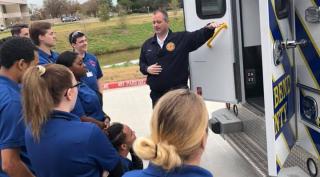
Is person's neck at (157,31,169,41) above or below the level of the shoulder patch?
above

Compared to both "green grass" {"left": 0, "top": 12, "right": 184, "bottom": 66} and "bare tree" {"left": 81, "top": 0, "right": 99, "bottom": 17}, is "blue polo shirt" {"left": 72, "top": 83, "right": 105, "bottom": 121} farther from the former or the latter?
"bare tree" {"left": 81, "top": 0, "right": 99, "bottom": 17}

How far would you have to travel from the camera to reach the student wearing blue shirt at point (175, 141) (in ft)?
4.42

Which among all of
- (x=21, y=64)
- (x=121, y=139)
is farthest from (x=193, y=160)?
(x=21, y=64)

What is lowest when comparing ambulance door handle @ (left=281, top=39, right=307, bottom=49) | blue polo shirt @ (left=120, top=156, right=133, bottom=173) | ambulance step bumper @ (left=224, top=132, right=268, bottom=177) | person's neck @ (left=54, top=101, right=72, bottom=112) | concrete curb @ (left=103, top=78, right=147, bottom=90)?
concrete curb @ (left=103, top=78, right=147, bottom=90)

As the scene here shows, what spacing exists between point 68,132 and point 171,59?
2544 millimetres

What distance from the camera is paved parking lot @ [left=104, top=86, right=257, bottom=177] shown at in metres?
4.59

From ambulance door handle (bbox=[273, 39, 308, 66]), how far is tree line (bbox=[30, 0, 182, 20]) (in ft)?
59.5

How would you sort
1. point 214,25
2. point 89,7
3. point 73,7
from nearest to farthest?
point 214,25 < point 89,7 < point 73,7

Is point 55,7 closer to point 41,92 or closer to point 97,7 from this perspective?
point 97,7

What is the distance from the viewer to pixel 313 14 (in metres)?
2.89

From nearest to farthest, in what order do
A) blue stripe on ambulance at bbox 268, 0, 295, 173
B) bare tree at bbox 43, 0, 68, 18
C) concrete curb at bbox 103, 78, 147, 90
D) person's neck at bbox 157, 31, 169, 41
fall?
blue stripe on ambulance at bbox 268, 0, 295, 173, person's neck at bbox 157, 31, 169, 41, concrete curb at bbox 103, 78, 147, 90, bare tree at bbox 43, 0, 68, 18

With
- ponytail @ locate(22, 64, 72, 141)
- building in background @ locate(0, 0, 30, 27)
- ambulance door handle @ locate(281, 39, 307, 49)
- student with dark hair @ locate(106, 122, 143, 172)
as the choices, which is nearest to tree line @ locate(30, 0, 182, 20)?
building in background @ locate(0, 0, 30, 27)

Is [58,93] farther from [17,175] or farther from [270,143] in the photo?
[270,143]

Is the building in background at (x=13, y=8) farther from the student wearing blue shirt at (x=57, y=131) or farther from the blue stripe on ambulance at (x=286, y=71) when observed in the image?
the student wearing blue shirt at (x=57, y=131)
